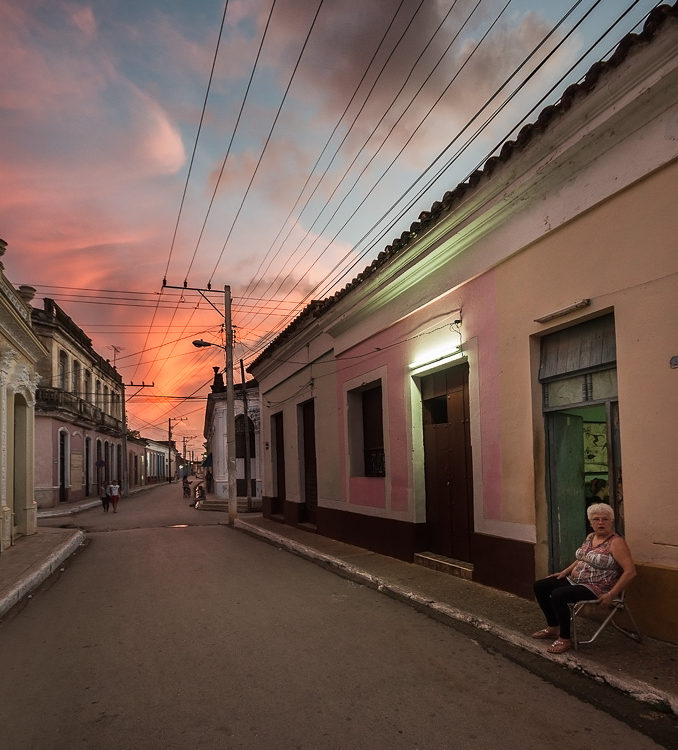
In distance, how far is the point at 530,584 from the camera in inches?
256

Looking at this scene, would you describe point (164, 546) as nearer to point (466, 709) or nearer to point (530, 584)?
point (530, 584)

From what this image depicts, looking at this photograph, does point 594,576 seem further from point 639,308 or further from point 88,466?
point 88,466

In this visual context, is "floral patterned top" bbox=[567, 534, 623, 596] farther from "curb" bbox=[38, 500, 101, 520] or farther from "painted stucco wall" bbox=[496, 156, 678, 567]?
"curb" bbox=[38, 500, 101, 520]

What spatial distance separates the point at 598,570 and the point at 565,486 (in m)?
1.90

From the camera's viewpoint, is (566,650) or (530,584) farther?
(530,584)

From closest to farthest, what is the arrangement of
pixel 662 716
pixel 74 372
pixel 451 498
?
pixel 662 716, pixel 451 498, pixel 74 372

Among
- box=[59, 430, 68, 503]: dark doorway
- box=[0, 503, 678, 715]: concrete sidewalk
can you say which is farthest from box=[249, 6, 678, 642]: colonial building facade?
box=[59, 430, 68, 503]: dark doorway

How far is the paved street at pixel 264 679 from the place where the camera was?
3.50m

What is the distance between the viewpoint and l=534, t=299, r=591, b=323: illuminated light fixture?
228 inches

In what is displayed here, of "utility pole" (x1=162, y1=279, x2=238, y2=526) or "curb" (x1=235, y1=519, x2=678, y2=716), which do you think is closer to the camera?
"curb" (x1=235, y1=519, x2=678, y2=716)

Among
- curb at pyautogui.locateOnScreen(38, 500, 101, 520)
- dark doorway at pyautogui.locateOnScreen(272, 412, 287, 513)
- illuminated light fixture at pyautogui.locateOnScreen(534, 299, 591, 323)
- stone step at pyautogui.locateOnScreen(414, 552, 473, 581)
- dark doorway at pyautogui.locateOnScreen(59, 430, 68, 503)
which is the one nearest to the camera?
illuminated light fixture at pyautogui.locateOnScreen(534, 299, 591, 323)

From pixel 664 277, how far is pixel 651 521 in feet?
6.45

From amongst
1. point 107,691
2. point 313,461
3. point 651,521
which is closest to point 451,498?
point 651,521

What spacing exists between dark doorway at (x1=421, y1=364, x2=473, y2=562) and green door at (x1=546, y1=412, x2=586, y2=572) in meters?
1.84
